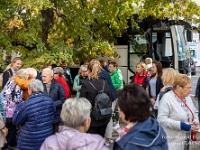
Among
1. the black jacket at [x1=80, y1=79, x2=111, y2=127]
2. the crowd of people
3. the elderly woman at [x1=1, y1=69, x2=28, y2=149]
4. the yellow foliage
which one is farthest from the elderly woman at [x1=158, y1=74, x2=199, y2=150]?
the yellow foliage

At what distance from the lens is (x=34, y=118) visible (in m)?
4.36

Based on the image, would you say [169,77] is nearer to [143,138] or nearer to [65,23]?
[143,138]

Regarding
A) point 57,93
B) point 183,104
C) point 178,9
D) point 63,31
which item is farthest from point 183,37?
point 183,104

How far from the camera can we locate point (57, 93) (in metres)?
5.80

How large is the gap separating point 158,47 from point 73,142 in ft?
33.9

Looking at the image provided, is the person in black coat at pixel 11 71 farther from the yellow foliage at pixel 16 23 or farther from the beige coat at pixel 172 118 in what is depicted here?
the beige coat at pixel 172 118

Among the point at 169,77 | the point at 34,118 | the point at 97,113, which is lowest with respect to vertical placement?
the point at 97,113

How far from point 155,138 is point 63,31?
7.00 m

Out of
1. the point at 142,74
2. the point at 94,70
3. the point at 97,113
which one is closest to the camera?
the point at 97,113

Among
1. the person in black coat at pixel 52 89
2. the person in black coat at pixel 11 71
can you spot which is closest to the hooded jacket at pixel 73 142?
the person in black coat at pixel 52 89

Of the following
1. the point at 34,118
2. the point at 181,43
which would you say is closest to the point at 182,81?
the point at 34,118

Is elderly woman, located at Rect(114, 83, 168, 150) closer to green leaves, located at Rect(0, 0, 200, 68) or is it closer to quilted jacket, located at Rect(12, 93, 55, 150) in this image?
quilted jacket, located at Rect(12, 93, 55, 150)

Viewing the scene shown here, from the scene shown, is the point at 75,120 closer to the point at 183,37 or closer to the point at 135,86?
the point at 135,86

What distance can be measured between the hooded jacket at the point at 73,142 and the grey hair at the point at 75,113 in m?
0.12
